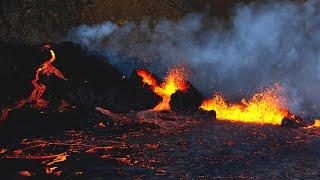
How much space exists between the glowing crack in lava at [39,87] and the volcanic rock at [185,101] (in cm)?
1519

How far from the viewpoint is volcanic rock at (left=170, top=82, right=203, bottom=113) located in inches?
2265

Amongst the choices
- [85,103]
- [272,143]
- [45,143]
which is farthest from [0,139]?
[272,143]

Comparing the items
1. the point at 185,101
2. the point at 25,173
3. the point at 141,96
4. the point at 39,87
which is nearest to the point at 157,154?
the point at 25,173

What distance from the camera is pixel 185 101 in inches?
2309

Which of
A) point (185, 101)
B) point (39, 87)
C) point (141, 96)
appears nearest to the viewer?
point (39, 87)

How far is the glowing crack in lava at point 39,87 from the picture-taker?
4327cm

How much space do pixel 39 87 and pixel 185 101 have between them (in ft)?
66.3

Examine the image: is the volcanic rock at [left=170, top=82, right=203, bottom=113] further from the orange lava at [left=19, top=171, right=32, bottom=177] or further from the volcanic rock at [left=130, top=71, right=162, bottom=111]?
the orange lava at [left=19, top=171, right=32, bottom=177]

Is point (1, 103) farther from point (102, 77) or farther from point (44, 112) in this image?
point (102, 77)

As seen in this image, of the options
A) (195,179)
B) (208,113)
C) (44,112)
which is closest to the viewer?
(195,179)

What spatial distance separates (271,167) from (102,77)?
3358 centimetres

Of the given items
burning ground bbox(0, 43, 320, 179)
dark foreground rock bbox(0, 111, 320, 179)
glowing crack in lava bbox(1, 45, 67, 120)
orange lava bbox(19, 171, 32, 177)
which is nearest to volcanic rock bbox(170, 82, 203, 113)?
burning ground bbox(0, 43, 320, 179)

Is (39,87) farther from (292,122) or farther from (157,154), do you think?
(292,122)

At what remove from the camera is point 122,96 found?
54844 mm
